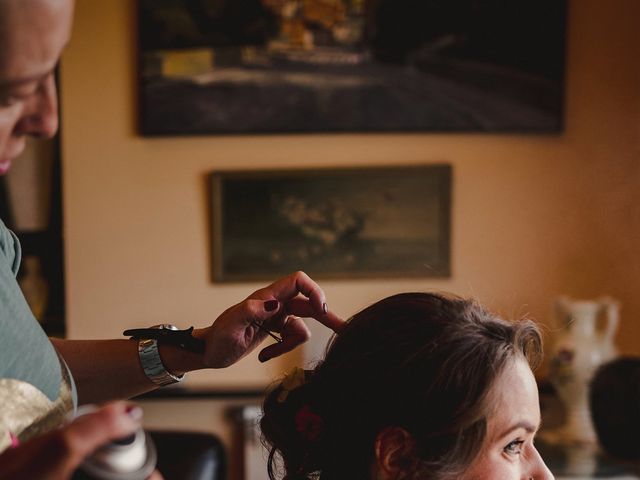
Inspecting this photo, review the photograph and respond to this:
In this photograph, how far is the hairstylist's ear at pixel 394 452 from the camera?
1.30m

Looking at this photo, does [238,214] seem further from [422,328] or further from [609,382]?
[422,328]

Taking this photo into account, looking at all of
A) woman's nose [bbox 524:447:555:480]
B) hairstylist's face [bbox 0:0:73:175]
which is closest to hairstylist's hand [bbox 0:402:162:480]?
hairstylist's face [bbox 0:0:73:175]

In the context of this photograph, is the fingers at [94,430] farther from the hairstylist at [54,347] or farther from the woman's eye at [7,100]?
the woman's eye at [7,100]

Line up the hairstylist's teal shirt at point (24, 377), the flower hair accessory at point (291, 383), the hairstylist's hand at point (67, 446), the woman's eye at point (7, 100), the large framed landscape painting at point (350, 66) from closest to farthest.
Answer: the hairstylist's hand at point (67, 446) < the woman's eye at point (7, 100) < the hairstylist's teal shirt at point (24, 377) < the flower hair accessory at point (291, 383) < the large framed landscape painting at point (350, 66)

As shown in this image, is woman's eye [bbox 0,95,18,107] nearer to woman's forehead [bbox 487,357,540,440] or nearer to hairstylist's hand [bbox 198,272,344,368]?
hairstylist's hand [bbox 198,272,344,368]

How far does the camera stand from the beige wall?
3.03m

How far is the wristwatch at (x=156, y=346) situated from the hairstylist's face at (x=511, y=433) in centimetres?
44

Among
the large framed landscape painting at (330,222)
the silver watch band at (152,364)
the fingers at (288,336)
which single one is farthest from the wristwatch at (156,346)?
the large framed landscape painting at (330,222)

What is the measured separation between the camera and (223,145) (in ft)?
9.98

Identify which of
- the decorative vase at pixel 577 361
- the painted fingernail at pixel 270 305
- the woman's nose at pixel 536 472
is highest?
the painted fingernail at pixel 270 305

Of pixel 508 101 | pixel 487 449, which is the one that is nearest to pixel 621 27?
pixel 508 101

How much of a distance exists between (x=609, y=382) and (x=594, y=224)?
0.66 metres

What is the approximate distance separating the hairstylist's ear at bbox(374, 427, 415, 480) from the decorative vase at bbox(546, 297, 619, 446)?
64.0 inches

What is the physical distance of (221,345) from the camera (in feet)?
4.12
